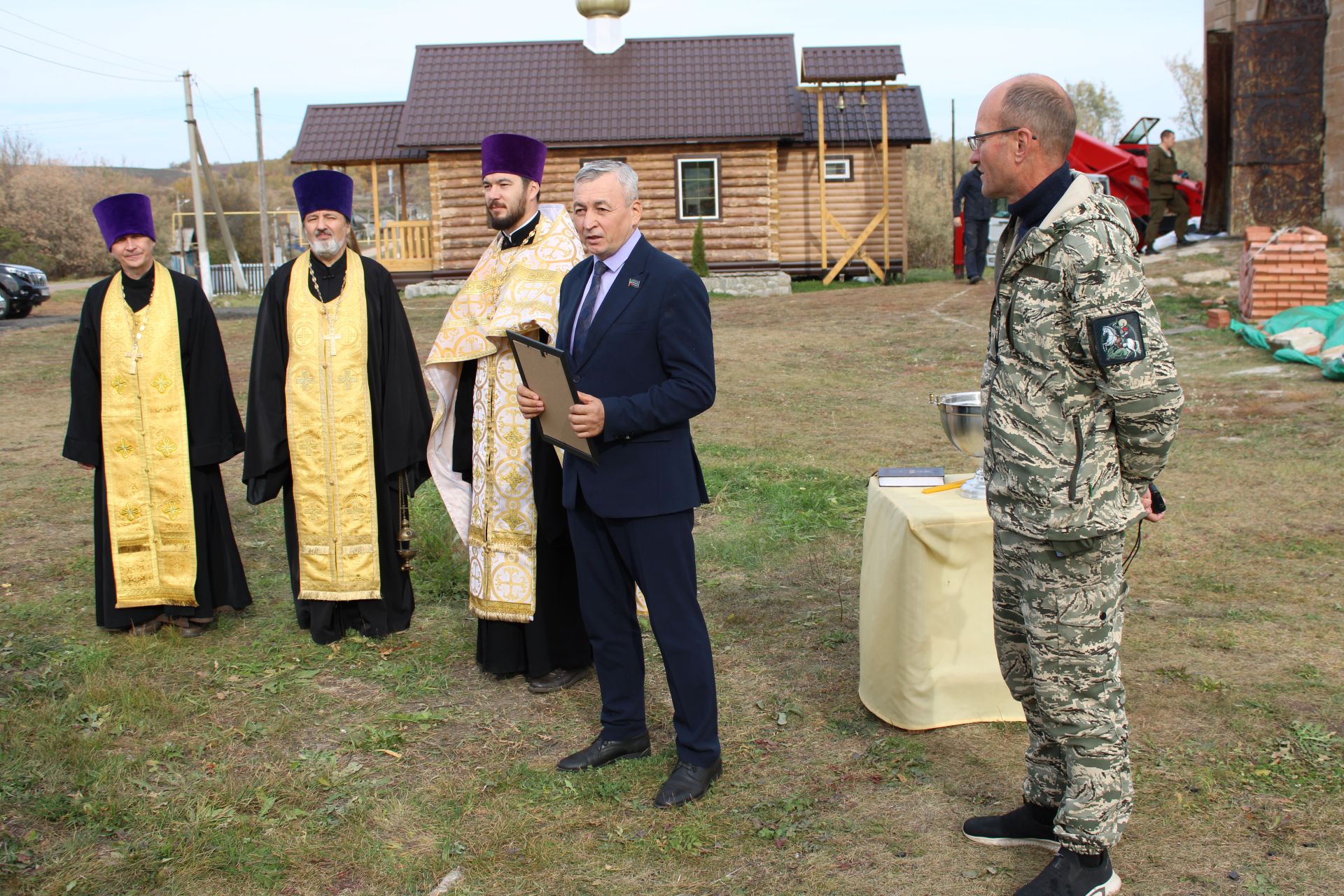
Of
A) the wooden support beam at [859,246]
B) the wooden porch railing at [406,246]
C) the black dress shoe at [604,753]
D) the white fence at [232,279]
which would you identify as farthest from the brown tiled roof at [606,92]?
the black dress shoe at [604,753]

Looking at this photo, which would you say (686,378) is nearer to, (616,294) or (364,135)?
(616,294)

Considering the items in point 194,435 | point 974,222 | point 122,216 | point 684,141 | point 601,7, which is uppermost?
point 601,7

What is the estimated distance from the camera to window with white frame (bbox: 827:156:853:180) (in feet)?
73.6

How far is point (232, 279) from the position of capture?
3456 centimetres

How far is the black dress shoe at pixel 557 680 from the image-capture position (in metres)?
4.55

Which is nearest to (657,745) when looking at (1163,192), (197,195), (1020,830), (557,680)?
(557,680)

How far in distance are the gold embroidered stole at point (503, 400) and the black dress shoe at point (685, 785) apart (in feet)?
3.76

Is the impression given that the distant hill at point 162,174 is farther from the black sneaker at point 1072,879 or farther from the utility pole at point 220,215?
the black sneaker at point 1072,879

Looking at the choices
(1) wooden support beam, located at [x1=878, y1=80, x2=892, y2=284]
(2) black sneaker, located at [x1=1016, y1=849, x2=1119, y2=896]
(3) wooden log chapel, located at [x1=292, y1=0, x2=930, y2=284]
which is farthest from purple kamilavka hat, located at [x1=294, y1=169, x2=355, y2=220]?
(3) wooden log chapel, located at [x1=292, y1=0, x2=930, y2=284]

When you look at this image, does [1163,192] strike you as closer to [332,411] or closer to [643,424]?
[332,411]

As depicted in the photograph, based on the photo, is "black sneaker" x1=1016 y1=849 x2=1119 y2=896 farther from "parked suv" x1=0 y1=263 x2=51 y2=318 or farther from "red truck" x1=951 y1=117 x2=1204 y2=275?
"parked suv" x1=0 y1=263 x2=51 y2=318

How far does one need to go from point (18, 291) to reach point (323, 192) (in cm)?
1888

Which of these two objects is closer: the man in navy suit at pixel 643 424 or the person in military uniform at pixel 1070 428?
the person in military uniform at pixel 1070 428

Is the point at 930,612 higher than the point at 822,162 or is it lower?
lower
